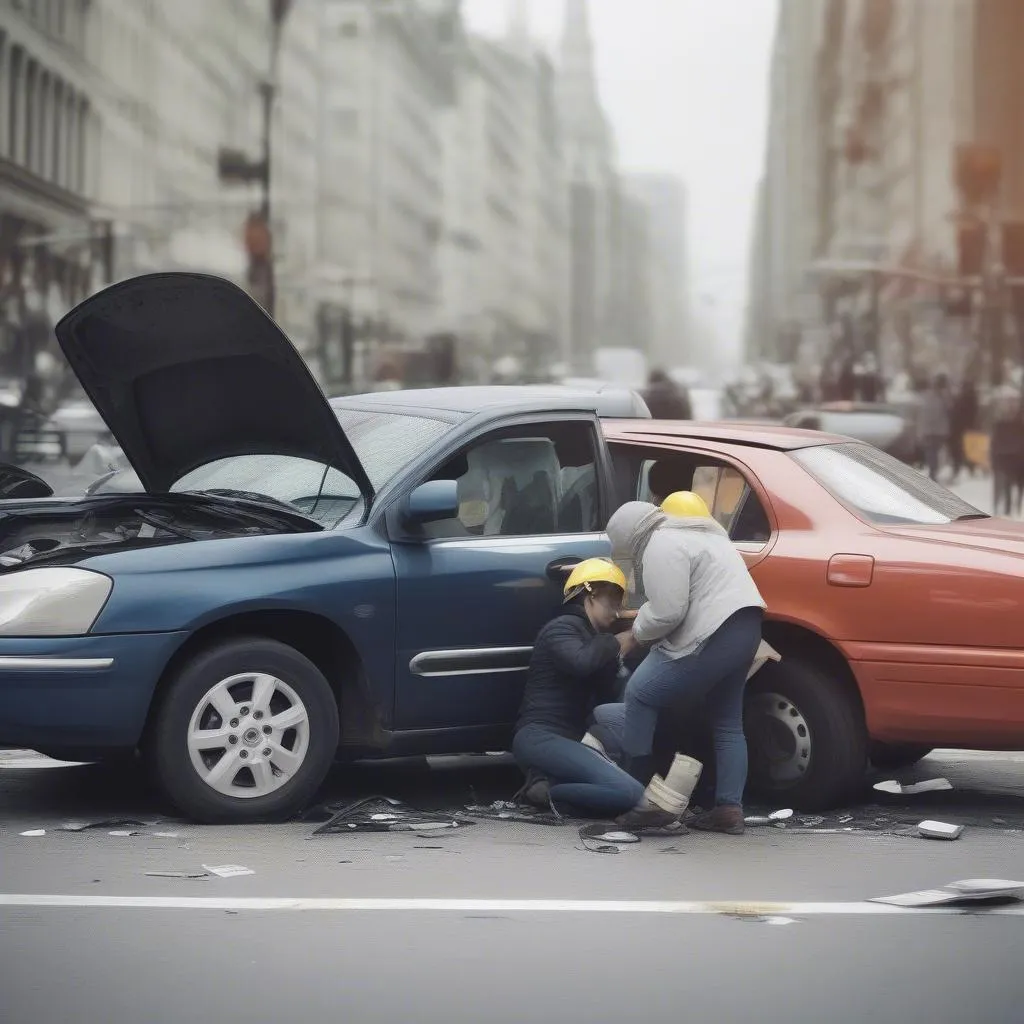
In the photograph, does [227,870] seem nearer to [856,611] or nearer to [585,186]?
[856,611]

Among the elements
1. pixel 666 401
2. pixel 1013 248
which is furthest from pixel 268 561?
pixel 1013 248

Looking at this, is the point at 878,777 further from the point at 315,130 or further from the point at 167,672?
the point at 315,130

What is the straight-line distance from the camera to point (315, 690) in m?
6.79

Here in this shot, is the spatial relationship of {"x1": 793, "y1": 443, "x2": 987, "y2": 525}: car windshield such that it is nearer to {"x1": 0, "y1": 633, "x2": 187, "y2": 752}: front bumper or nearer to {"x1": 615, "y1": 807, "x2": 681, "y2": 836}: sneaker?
{"x1": 615, "y1": 807, "x2": 681, "y2": 836}: sneaker

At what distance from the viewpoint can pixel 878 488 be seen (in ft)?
25.1

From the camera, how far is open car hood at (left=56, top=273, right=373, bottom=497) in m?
6.91

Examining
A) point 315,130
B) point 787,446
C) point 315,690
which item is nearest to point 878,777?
point 787,446

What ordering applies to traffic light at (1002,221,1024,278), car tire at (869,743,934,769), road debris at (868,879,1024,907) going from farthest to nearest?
traffic light at (1002,221,1024,278), car tire at (869,743,934,769), road debris at (868,879,1024,907)

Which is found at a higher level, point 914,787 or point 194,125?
point 194,125

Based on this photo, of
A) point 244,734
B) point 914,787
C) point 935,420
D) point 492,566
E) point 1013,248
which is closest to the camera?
point 244,734

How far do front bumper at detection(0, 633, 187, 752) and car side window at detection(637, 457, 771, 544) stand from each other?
2.32 metres

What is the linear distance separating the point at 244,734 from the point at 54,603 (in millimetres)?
797

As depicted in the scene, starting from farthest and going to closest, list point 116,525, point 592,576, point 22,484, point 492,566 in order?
point 22,484, point 116,525, point 492,566, point 592,576

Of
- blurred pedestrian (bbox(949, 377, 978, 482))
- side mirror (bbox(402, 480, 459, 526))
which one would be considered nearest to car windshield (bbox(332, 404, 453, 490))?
side mirror (bbox(402, 480, 459, 526))
